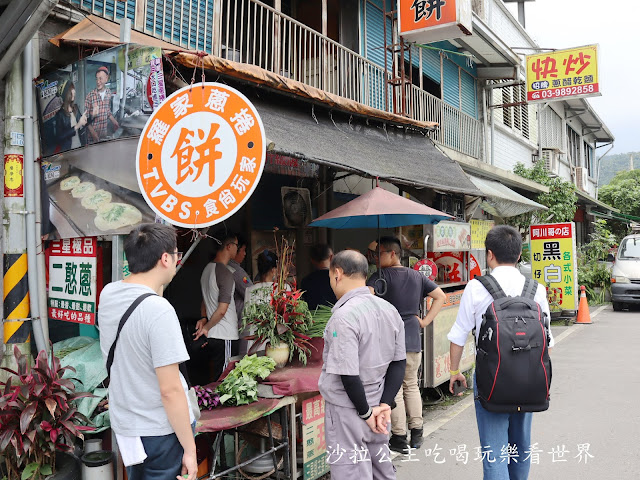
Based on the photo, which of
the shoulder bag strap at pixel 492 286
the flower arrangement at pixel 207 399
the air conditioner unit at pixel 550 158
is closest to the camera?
the shoulder bag strap at pixel 492 286

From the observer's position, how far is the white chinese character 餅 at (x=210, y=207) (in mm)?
3029

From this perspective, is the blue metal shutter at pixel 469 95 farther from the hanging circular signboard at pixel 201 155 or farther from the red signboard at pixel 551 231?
the hanging circular signboard at pixel 201 155

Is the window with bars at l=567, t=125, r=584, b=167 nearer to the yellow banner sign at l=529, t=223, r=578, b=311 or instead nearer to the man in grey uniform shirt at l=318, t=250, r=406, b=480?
the yellow banner sign at l=529, t=223, r=578, b=311

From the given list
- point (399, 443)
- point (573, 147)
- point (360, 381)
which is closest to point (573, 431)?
point (399, 443)

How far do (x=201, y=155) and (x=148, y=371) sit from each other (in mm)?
1335

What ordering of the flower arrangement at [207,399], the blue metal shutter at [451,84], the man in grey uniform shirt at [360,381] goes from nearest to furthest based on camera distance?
the man in grey uniform shirt at [360,381] → the flower arrangement at [207,399] → the blue metal shutter at [451,84]

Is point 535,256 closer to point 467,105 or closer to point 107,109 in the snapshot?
point 467,105

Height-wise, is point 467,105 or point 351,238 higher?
point 467,105

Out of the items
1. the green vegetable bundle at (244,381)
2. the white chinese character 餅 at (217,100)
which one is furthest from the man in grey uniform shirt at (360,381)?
the white chinese character 餅 at (217,100)

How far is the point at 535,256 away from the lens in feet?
41.4

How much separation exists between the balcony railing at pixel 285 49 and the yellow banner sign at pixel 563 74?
74.3 inches

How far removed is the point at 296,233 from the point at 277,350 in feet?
11.0

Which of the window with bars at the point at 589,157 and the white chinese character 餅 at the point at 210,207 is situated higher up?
the window with bars at the point at 589,157

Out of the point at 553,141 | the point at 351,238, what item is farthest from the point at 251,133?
the point at 553,141
